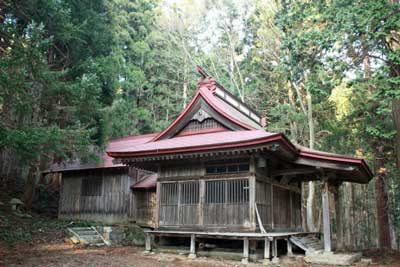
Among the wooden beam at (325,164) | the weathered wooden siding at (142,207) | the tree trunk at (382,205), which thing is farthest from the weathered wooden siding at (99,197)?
the tree trunk at (382,205)

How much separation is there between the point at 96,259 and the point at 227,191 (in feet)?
16.7

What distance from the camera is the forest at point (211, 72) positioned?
11961mm

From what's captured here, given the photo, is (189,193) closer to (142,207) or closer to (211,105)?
(211,105)

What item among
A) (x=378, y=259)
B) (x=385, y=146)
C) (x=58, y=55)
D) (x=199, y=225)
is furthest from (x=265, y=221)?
(x=58, y=55)

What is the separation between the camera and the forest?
39.2 ft

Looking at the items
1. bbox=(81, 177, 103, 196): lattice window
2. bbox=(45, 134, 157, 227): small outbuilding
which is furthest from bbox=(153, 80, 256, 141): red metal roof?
bbox=(81, 177, 103, 196): lattice window

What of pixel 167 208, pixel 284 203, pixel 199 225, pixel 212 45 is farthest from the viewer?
pixel 212 45

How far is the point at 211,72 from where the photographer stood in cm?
3259

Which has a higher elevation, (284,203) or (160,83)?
(160,83)

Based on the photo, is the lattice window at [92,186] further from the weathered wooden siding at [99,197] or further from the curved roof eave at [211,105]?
the curved roof eave at [211,105]

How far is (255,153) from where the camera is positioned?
12.3 metres

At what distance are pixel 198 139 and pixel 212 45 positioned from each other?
20.0 metres

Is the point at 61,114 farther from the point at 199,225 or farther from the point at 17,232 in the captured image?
the point at 199,225

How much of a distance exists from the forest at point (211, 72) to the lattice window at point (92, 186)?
1970 mm
